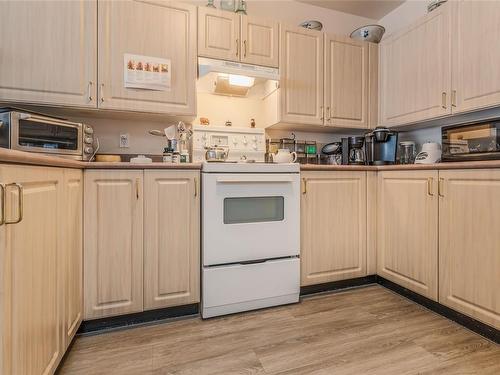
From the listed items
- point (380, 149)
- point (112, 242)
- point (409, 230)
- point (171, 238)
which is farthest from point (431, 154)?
point (112, 242)

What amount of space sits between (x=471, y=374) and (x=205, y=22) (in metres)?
2.43

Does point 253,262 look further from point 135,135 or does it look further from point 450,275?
point 135,135

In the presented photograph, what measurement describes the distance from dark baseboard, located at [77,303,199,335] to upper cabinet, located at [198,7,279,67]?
1677 mm

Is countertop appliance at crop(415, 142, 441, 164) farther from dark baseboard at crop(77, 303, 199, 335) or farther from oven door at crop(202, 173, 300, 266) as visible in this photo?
dark baseboard at crop(77, 303, 199, 335)

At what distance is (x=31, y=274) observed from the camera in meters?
0.90

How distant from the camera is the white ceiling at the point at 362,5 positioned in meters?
2.70

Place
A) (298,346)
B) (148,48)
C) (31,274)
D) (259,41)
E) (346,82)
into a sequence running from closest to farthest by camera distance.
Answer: (31,274)
(298,346)
(148,48)
(259,41)
(346,82)

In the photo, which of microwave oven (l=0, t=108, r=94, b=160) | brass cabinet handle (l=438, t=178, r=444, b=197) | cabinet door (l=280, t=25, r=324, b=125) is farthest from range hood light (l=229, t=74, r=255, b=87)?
brass cabinet handle (l=438, t=178, r=444, b=197)

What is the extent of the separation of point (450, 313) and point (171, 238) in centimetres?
167

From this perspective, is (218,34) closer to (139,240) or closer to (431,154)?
(139,240)

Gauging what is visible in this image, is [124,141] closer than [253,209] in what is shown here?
No

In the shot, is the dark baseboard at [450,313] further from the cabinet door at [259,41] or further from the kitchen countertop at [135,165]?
the cabinet door at [259,41]

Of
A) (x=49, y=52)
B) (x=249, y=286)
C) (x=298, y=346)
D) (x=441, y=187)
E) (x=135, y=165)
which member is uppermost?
(x=49, y=52)

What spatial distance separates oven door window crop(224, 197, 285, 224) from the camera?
5.80 feet
